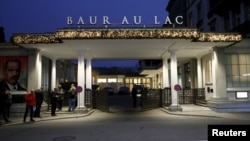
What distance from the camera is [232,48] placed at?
805 inches

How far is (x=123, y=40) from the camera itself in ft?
57.1

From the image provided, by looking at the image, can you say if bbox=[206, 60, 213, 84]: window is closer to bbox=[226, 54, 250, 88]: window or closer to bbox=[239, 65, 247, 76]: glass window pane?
bbox=[226, 54, 250, 88]: window

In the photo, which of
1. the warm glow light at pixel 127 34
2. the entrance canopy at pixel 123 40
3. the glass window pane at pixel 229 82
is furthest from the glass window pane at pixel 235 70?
the warm glow light at pixel 127 34

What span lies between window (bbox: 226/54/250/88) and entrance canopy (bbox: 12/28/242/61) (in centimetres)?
170

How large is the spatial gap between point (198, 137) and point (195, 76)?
18.1m

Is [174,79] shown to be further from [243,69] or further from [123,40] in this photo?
[243,69]

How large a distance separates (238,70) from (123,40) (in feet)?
28.9

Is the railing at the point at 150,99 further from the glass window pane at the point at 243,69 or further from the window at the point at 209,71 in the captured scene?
the glass window pane at the point at 243,69

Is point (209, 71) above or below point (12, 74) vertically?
above

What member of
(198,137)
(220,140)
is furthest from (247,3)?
(220,140)

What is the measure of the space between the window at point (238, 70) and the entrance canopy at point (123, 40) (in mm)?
1700


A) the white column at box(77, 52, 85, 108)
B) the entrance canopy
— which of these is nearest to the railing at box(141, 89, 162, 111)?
the entrance canopy

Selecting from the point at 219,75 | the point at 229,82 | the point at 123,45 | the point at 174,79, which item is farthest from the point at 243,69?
the point at 123,45

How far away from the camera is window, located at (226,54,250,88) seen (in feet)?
66.9
